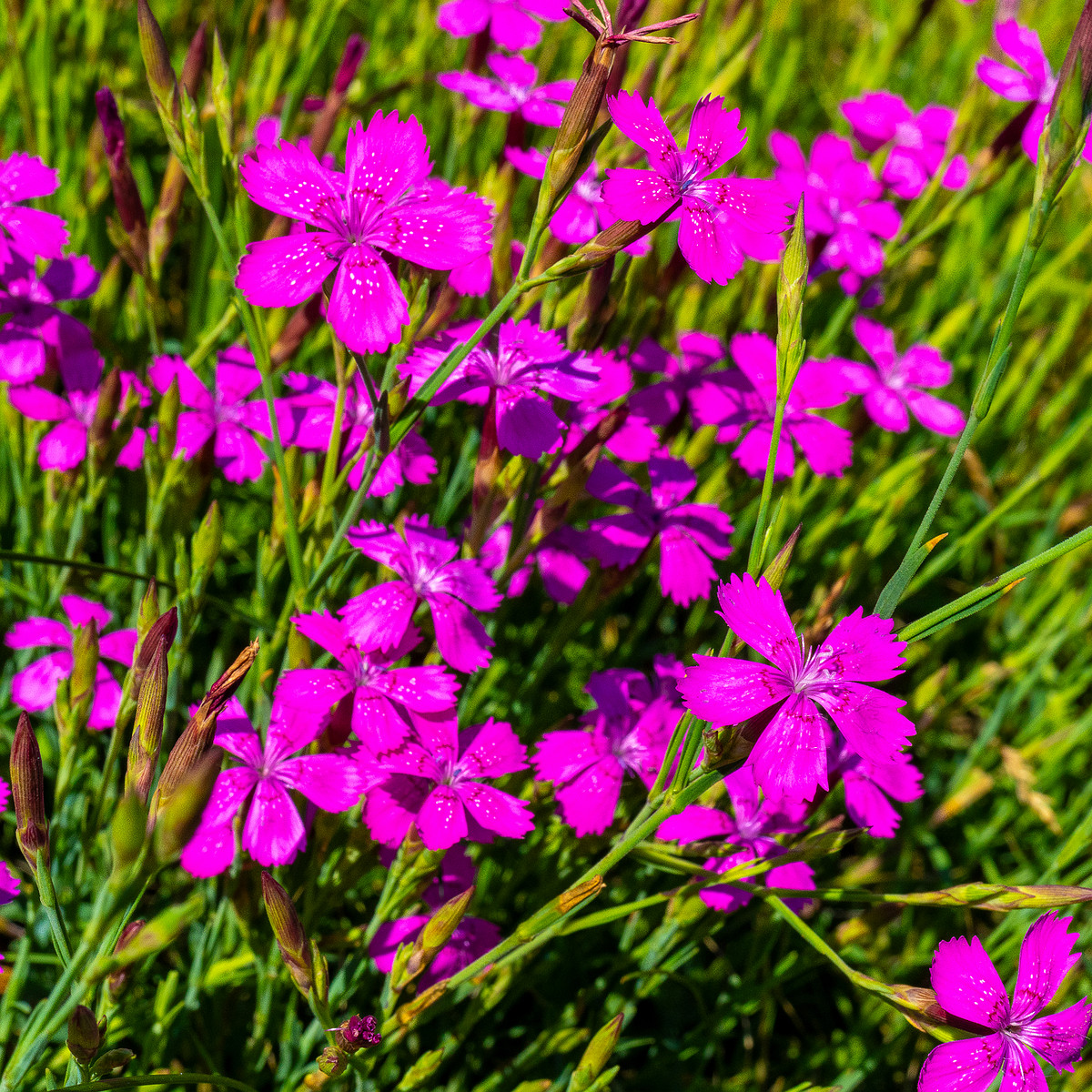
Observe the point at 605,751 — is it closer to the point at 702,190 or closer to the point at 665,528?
the point at 665,528

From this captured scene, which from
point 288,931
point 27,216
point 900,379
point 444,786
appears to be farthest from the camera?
point 900,379

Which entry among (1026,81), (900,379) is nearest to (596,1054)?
(900,379)

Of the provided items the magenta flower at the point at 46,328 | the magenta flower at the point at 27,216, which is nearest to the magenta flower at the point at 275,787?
the magenta flower at the point at 46,328

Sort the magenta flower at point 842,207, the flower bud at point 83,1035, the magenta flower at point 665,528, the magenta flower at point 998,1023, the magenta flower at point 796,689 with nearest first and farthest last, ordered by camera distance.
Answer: the flower bud at point 83,1035 → the magenta flower at point 796,689 → the magenta flower at point 998,1023 → the magenta flower at point 665,528 → the magenta flower at point 842,207

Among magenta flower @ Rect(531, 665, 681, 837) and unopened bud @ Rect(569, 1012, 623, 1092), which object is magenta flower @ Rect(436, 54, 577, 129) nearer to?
magenta flower @ Rect(531, 665, 681, 837)

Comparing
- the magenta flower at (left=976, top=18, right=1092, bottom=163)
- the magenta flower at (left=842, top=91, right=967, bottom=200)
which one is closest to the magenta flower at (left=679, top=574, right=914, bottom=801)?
the magenta flower at (left=976, top=18, right=1092, bottom=163)

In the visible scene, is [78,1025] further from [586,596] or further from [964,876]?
[964,876]

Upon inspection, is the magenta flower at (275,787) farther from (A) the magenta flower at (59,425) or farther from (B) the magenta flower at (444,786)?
(A) the magenta flower at (59,425)
